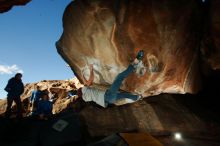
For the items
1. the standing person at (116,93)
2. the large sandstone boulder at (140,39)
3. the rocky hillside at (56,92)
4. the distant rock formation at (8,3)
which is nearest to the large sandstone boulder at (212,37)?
the large sandstone boulder at (140,39)

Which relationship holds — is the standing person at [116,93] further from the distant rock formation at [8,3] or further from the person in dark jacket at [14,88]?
the distant rock formation at [8,3]

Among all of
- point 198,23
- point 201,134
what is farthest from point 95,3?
point 201,134

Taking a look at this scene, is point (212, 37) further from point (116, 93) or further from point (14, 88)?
point (14, 88)

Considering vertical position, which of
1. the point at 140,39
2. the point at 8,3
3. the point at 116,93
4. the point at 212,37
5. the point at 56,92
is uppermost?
the point at 8,3

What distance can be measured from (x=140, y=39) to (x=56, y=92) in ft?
41.8

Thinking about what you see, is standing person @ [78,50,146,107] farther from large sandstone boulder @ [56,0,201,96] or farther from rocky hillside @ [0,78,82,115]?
rocky hillside @ [0,78,82,115]

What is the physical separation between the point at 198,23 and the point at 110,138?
9.25m

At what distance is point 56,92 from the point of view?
23172mm

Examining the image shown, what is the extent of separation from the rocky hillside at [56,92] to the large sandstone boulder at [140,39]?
20.8 ft

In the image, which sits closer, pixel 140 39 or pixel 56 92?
pixel 140 39

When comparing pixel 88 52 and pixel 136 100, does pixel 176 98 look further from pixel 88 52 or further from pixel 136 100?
pixel 88 52

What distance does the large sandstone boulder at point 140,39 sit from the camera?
12.4 metres

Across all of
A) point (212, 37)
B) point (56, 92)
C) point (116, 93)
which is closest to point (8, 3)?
point (116, 93)

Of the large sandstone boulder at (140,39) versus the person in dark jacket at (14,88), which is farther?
the large sandstone boulder at (140,39)
